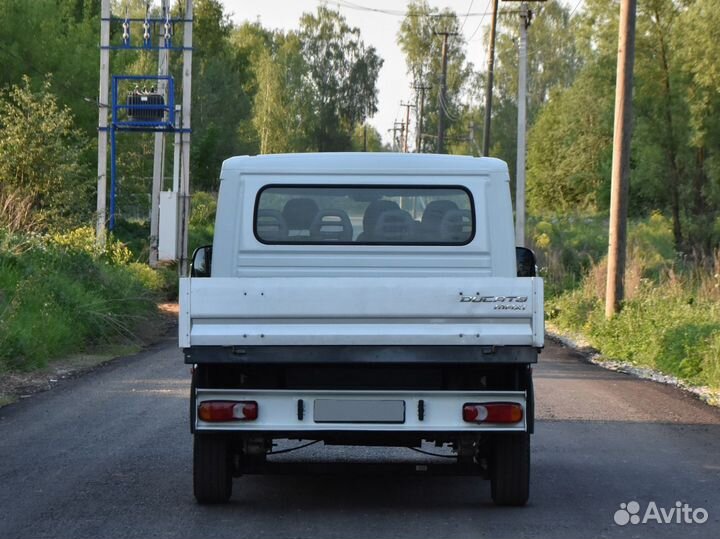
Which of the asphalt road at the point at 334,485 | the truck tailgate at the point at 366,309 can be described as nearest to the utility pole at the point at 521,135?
the asphalt road at the point at 334,485

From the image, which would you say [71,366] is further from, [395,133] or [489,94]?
[395,133]

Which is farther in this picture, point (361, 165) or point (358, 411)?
point (361, 165)

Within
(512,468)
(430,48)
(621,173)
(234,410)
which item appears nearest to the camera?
(234,410)

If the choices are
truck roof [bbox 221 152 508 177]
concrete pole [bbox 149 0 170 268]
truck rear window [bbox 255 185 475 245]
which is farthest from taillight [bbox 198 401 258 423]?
concrete pole [bbox 149 0 170 268]

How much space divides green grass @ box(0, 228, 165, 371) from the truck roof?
269 inches

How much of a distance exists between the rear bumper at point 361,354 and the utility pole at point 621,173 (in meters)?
14.7

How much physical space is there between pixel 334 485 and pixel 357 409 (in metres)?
1.60

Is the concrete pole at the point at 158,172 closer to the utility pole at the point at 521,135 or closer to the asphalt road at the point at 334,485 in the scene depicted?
the utility pole at the point at 521,135

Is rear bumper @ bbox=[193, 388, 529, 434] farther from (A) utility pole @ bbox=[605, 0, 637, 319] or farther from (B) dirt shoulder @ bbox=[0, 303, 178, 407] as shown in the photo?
(A) utility pole @ bbox=[605, 0, 637, 319]

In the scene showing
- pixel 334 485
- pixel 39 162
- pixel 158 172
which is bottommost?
pixel 334 485

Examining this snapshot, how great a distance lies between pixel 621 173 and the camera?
2119 centimetres

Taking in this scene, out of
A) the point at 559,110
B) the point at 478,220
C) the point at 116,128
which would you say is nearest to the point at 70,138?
the point at 116,128

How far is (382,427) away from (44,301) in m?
11.8

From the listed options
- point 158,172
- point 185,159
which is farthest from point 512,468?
point 158,172
